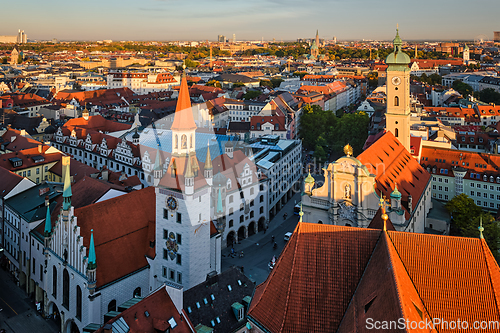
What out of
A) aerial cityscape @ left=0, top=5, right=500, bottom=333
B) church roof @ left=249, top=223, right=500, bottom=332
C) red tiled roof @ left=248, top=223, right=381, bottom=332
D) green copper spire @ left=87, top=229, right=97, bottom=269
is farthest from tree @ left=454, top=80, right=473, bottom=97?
red tiled roof @ left=248, top=223, right=381, bottom=332

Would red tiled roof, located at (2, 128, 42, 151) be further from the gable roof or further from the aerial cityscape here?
the gable roof

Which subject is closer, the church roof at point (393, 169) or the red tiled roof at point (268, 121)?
the church roof at point (393, 169)

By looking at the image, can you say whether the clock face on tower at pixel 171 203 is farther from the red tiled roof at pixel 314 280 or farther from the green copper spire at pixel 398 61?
the green copper spire at pixel 398 61

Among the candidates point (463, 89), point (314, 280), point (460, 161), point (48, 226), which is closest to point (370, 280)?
point (314, 280)

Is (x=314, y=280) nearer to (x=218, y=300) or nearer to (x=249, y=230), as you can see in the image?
(x=218, y=300)

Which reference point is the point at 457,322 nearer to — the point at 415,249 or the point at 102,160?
the point at 415,249

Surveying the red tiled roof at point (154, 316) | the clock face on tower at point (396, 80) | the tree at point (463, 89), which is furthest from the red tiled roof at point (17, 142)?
the tree at point (463, 89)
